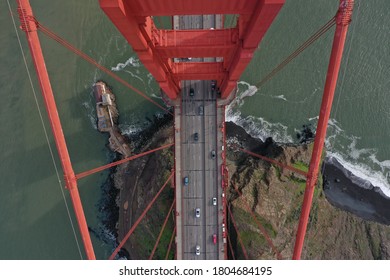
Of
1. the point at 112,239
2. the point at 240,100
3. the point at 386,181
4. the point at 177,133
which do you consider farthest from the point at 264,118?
the point at 112,239

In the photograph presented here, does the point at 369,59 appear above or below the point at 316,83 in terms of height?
above

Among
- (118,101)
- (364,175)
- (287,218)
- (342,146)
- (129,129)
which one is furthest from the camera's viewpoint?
(118,101)

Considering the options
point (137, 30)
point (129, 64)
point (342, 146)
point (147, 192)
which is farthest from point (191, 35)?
point (342, 146)

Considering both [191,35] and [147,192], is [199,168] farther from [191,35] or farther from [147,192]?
[191,35]

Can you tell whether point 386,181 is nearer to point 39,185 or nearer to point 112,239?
point 112,239

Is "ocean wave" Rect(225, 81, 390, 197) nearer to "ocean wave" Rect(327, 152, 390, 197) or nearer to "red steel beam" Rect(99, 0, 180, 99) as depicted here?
"ocean wave" Rect(327, 152, 390, 197)

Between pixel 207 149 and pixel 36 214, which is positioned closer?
pixel 207 149

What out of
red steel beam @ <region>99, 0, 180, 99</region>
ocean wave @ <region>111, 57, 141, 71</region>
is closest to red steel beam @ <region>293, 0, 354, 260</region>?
red steel beam @ <region>99, 0, 180, 99</region>
